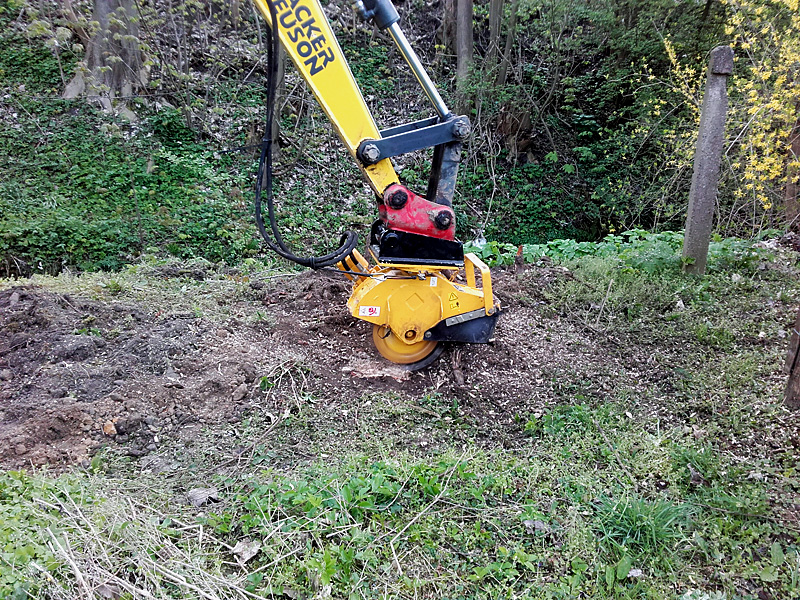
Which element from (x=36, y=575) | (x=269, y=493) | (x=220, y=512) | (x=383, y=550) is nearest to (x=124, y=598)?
(x=36, y=575)

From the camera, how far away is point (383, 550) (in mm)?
2668

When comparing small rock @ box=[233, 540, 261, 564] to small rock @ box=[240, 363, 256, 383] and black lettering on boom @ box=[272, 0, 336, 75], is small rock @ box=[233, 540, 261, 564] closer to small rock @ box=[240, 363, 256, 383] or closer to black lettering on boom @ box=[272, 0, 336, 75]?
small rock @ box=[240, 363, 256, 383]

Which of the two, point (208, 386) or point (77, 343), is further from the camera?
point (77, 343)

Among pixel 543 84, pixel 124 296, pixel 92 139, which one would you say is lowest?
pixel 124 296

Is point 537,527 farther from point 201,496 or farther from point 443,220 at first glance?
point 443,220

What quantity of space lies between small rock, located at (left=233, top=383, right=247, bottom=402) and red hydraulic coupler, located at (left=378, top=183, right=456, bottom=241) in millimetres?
1549

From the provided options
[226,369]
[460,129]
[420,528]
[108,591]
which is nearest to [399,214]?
[460,129]

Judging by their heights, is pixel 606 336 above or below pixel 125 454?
above

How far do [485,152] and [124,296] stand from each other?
7879mm

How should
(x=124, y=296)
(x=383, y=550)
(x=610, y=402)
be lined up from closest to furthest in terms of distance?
1. (x=383, y=550)
2. (x=610, y=402)
3. (x=124, y=296)

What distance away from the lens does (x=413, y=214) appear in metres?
3.92

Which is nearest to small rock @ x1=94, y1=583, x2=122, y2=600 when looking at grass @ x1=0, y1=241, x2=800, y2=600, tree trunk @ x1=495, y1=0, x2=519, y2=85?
grass @ x1=0, y1=241, x2=800, y2=600

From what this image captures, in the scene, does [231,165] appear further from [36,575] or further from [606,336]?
[36,575]

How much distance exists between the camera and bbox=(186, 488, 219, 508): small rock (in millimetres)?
2939
